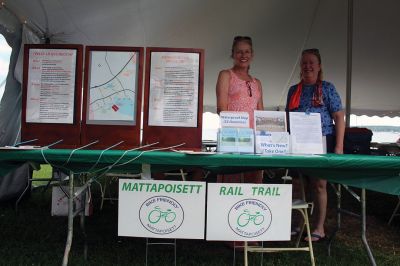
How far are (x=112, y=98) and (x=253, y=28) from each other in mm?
4426

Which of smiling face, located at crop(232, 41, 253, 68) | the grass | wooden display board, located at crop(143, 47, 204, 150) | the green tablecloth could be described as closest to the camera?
the green tablecloth

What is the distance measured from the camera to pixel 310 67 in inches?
102

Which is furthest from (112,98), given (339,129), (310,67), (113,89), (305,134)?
(339,129)

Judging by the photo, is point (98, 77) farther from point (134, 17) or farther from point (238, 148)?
point (134, 17)

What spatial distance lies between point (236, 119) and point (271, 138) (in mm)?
198

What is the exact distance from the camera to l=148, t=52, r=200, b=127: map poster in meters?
1.93

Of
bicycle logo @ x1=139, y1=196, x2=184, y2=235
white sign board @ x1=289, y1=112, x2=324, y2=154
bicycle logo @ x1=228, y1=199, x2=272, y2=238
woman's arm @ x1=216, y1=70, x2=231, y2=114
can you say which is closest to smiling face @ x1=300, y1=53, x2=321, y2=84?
woman's arm @ x1=216, y1=70, x2=231, y2=114

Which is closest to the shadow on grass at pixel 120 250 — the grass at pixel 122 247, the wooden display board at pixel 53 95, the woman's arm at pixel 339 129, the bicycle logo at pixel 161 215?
the grass at pixel 122 247

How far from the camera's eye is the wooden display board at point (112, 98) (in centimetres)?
193

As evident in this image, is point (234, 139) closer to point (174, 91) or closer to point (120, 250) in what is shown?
point (174, 91)

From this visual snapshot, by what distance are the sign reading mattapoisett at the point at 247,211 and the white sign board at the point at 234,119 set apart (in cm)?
30

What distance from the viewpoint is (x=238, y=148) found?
1.81 meters

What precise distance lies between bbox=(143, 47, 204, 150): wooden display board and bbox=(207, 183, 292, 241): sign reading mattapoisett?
28cm

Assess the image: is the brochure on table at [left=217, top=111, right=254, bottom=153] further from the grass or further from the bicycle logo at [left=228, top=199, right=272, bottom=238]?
the grass
